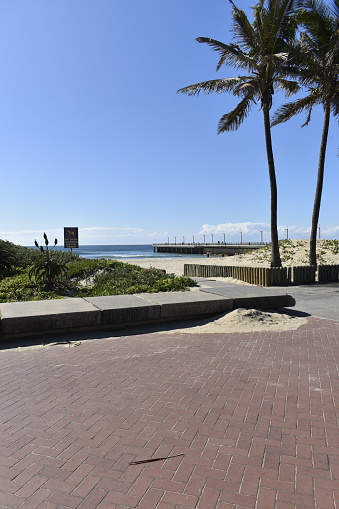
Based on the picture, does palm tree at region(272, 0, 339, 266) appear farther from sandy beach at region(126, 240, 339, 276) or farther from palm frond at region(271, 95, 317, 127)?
sandy beach at region(126, 240, 339, 276)

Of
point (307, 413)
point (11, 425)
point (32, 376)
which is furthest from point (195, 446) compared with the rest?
point (32, 376)

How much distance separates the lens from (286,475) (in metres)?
2.67

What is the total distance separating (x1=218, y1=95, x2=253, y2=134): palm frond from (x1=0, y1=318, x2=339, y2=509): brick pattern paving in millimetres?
14215

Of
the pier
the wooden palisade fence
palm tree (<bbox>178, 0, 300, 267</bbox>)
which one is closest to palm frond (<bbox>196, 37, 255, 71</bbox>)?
palm tree (<bbox>178, 0, 300, 267</bbox>)

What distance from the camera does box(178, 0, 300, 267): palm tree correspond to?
52.5ft

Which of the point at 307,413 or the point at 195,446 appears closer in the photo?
the point at 195,446

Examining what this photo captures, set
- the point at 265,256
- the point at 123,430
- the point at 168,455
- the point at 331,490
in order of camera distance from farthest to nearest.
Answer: the point at 265,256, the point at 123,430, the point at 168,455, the point at 331,490

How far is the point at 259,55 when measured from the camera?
16.2 metres

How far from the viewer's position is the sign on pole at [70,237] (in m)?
22.3

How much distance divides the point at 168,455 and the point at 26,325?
4.20 m

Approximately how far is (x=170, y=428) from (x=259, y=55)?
16.6m

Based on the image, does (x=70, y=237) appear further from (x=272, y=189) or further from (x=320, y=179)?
(x=320, y=179)

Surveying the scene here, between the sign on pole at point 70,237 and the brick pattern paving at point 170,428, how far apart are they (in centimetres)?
1710

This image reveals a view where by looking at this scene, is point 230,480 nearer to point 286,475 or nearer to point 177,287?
point 286,475
